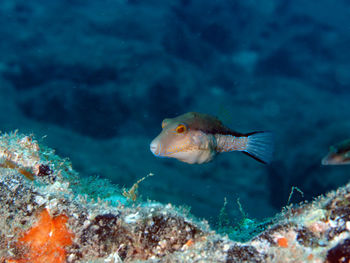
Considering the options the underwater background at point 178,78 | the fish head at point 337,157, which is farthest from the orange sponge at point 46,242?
the underwater background at point 178,78

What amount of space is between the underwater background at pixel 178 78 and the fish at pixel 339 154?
8827mm

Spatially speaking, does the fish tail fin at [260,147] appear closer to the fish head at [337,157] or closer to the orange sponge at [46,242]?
the fish head at [337,157]

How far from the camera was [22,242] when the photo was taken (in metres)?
2.43

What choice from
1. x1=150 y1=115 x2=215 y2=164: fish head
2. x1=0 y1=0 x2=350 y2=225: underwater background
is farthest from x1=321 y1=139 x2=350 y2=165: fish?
x1=0 y1=0 x2=350 y2=225: underwater background

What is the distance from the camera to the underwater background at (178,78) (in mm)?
13352

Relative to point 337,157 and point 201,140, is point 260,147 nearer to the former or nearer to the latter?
point 201,140

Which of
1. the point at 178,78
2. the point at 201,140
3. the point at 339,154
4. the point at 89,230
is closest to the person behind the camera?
the point at 339,154

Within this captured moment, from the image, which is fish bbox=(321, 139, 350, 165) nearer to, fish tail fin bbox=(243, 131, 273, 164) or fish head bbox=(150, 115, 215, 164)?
fish head bbox=(150, 115, 215, 164)

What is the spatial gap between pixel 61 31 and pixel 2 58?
5.43 m

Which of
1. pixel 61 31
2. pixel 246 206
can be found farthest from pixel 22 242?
pixel 246 206

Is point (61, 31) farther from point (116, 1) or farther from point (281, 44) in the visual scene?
point (281, 44)

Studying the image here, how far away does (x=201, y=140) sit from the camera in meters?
3.28

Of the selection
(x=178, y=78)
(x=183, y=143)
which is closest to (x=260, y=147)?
(x=183, y=143)

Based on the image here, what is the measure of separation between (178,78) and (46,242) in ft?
51.3
